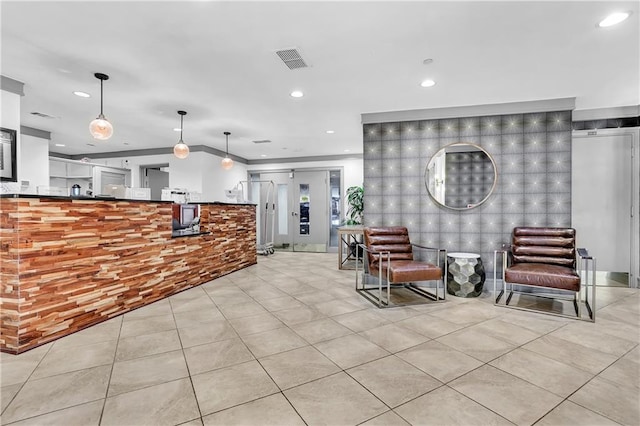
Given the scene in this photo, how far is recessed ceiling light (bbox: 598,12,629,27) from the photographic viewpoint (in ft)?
8.18

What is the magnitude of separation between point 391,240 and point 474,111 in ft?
7.46

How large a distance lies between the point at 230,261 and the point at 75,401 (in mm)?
3833

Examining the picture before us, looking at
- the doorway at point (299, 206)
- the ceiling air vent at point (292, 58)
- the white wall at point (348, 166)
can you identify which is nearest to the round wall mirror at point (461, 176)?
the ceiling air vent at point (292, 58)

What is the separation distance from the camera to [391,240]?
4.51m

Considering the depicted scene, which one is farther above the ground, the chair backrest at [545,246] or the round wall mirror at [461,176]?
the round wall mirror at [461,176]

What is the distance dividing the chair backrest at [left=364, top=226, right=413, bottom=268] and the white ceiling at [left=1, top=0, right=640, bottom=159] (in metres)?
1.85

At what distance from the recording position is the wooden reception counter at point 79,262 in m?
2.55

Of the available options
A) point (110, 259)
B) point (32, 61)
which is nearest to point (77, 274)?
point (110, 259)

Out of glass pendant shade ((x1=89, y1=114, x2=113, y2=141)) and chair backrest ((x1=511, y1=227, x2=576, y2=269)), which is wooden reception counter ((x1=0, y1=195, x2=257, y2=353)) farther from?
chair backrest ((x1=511, y1=227, x2=576, y2=269))

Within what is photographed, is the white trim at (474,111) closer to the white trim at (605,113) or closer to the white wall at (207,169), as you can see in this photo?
the white trim at (605,113)

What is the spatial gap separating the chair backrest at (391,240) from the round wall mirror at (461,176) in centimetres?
82

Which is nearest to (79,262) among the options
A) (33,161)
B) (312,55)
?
(312,55)

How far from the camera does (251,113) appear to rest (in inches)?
199

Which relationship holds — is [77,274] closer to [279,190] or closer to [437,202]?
[437,202]
